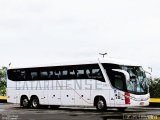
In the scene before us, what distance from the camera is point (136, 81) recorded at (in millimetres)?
25656

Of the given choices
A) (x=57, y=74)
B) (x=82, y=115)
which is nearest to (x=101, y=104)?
(x=57, y=74)

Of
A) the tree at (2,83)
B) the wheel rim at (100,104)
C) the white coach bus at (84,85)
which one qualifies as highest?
the tree at (2,83)

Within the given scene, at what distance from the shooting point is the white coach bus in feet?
83.0

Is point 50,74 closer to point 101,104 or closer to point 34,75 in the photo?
point 34,75

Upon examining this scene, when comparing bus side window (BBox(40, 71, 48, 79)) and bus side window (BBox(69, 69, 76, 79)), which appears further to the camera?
bus side window (BBox(40, 71, 48, 79))

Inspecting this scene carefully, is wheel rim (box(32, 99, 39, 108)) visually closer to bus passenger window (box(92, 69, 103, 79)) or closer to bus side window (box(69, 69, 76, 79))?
bus side window (box(69, 69, 76, 79))

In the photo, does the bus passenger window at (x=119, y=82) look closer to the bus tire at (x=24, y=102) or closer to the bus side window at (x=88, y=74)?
the bus side window at (x=88, y=74)

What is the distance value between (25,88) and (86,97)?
5832mm

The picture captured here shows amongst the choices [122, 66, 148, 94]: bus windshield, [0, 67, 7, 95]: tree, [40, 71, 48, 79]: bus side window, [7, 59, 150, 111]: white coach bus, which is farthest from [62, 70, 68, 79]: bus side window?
[0, 67, 7, 95]: tree

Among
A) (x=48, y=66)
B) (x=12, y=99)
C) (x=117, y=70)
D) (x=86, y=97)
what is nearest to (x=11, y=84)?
(x=12, y=99)

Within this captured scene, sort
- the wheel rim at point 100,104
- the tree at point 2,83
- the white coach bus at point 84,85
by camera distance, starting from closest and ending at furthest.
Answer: the white coach bus at point 84,85 → the wheel rim at point 100,104 → the tree at point 2,83

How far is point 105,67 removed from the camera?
83.9ft

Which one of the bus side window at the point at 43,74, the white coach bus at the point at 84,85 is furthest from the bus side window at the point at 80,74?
the bus side window at the point at 43,74

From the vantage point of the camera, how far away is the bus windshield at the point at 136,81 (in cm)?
2533
